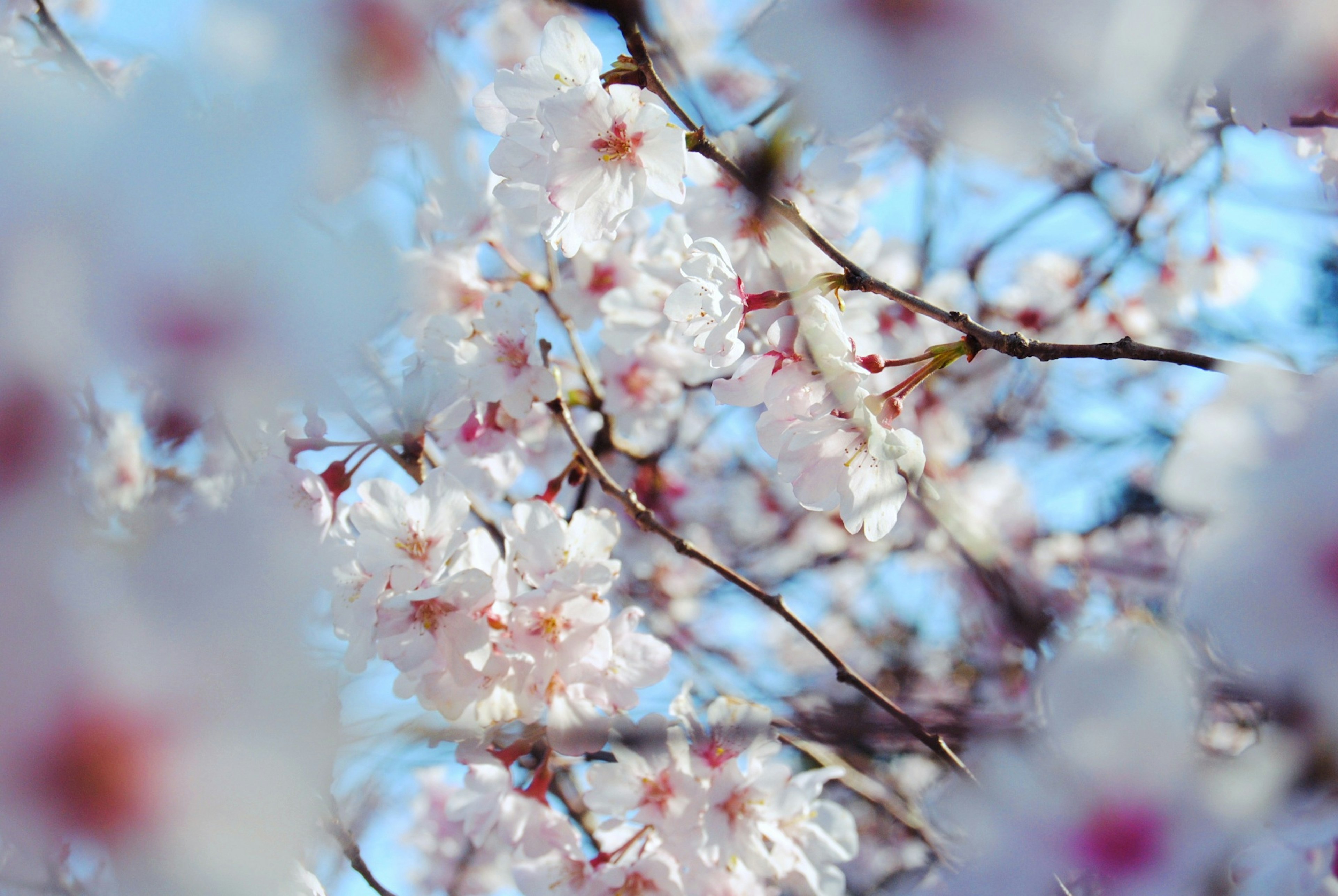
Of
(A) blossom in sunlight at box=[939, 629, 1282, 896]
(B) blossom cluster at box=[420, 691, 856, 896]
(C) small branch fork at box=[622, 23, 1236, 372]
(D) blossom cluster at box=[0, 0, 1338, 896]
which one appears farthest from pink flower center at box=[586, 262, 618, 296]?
(A) blossom in sunlight at box=[939, 629, 1282, 896]

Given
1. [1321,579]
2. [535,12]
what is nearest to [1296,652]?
[1321,579]

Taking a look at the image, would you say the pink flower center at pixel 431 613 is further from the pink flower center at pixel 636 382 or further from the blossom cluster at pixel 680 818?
A: the pink flower center at pixel 636 382

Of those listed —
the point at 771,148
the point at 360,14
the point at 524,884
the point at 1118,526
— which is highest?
the point at 360,14

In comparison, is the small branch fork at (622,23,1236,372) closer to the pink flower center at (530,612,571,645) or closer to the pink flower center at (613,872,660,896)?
the pink flower center at (530,612,571,645)

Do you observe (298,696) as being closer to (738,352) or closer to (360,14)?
(360,14)

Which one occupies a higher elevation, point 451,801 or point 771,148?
point 771,148

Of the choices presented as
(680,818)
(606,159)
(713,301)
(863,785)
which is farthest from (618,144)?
(863,785)
